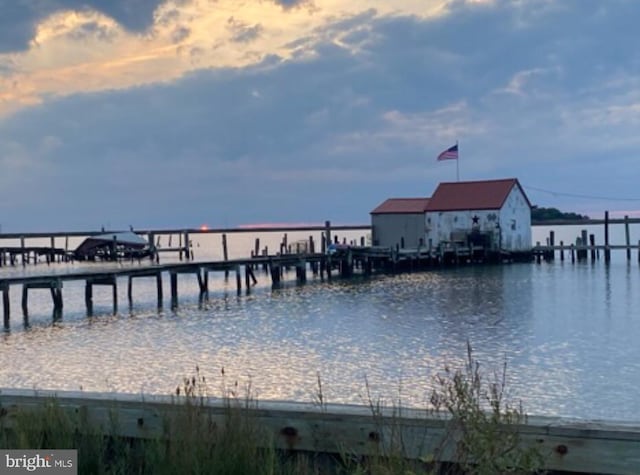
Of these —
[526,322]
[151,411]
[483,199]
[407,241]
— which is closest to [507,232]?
[483,199]

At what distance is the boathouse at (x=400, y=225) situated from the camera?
206 feet

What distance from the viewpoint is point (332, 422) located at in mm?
5121

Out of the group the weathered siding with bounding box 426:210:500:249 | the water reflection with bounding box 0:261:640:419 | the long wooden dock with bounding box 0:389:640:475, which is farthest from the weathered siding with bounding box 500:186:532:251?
the long wooden dock with bounding box 0:389:640:475

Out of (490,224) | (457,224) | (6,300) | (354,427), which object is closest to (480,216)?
(490,224)

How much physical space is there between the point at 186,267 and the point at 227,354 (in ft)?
67.6

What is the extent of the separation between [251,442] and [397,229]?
5901 centimetres

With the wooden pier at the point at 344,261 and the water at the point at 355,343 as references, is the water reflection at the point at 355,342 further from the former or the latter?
the wooden pier at the point at 344,261

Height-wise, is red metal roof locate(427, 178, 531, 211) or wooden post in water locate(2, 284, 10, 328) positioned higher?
red metal roof locate(427, 178, 531, 211)

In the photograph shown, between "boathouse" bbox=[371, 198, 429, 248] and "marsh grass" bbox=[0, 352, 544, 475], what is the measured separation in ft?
188

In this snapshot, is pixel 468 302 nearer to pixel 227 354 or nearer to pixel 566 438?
pixel 227 354

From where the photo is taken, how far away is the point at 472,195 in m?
61.3

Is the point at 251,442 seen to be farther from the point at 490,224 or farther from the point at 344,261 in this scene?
the point at 490,224

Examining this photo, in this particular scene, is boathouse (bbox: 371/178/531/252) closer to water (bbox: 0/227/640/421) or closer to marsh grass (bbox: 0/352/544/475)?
water (bbox: 0/227/640/421)

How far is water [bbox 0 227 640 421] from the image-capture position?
54.8 ft
